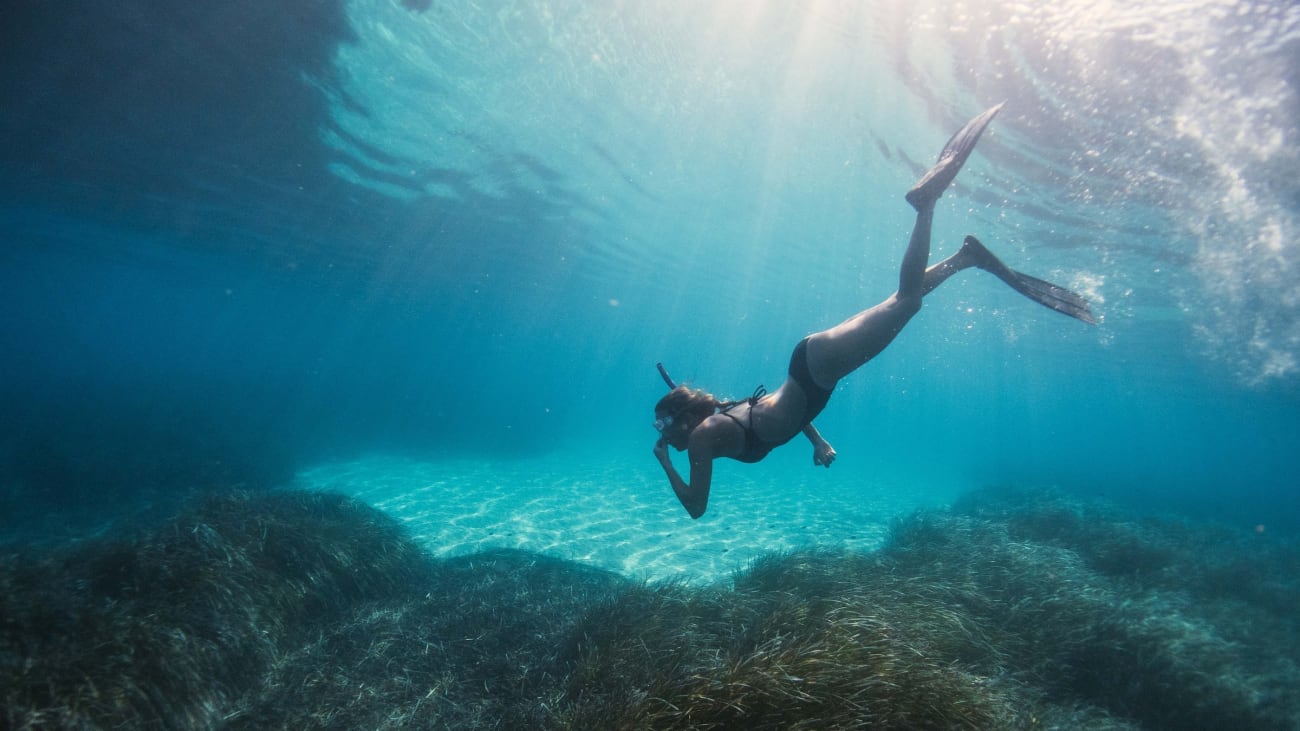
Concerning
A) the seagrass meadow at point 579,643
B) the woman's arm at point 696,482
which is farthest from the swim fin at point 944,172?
the seagrass meadow at point 579,643

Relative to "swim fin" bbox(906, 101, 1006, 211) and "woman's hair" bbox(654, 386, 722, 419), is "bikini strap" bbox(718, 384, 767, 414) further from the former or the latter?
"swim fin" bbox(906, 101, 1006, 211)

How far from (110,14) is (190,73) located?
7.36 feet

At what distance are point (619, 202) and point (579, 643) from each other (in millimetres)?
→ 21529

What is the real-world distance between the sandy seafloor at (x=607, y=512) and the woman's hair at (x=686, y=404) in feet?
12.3

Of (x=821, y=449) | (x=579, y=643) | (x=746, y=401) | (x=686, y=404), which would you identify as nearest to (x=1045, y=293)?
(x=821, y=449)

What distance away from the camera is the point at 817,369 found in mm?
4629

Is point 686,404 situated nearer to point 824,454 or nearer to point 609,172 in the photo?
point 824,454

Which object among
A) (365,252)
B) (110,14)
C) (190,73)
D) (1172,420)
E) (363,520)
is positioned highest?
(1172,420)

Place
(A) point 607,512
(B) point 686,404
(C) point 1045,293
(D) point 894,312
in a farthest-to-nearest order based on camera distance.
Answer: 1. (A) point 607,512
2. (C) point 1045,293
3. (B) point 686,404
4. (D) point 894,312

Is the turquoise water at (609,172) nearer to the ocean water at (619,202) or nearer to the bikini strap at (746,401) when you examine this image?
the ocean water at (619,202)

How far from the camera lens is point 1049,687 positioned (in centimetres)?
521

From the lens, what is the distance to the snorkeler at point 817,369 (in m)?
4.46

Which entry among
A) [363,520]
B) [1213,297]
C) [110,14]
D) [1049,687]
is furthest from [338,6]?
[1213,297]

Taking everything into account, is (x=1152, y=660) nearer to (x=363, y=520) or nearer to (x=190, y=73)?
(x=363, y=520)
